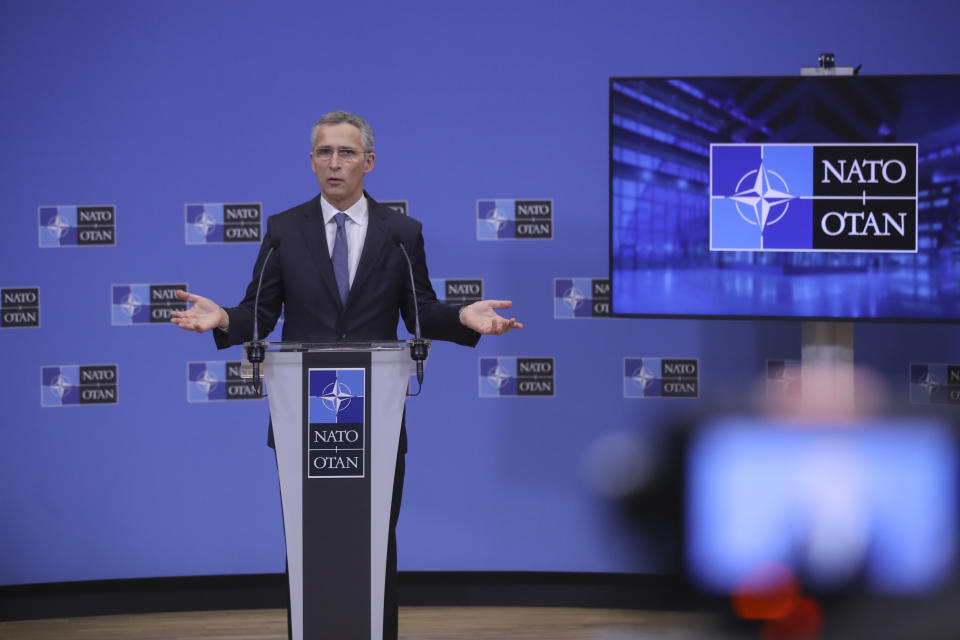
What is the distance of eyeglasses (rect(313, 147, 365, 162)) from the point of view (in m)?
2.43

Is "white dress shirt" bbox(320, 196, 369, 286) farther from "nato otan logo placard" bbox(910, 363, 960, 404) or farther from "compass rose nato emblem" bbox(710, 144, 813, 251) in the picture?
"nato otan logo placard" bbox(910, 363, 960, 404)

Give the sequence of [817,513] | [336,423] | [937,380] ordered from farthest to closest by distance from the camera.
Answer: [937,380]
[336,423]
[817,513]

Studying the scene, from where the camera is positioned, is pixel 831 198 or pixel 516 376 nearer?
pixel 831 198

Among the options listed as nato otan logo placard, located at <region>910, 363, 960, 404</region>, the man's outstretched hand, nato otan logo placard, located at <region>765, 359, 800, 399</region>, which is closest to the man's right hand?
the man's outstretched hand

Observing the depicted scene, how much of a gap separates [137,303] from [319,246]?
5.51 ft

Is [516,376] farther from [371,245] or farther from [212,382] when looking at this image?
[371,245]

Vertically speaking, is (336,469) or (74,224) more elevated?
(74,224)

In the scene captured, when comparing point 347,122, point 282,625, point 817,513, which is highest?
point 347,122

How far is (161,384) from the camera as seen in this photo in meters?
3.78

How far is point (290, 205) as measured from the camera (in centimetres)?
379

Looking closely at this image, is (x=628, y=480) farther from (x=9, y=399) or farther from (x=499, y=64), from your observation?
(x=9, y=399)

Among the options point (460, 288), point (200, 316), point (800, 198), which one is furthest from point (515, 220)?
point (200, 316)

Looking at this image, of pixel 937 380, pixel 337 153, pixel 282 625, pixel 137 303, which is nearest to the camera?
pixel 337 153

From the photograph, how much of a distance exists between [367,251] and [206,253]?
1.61 meters
